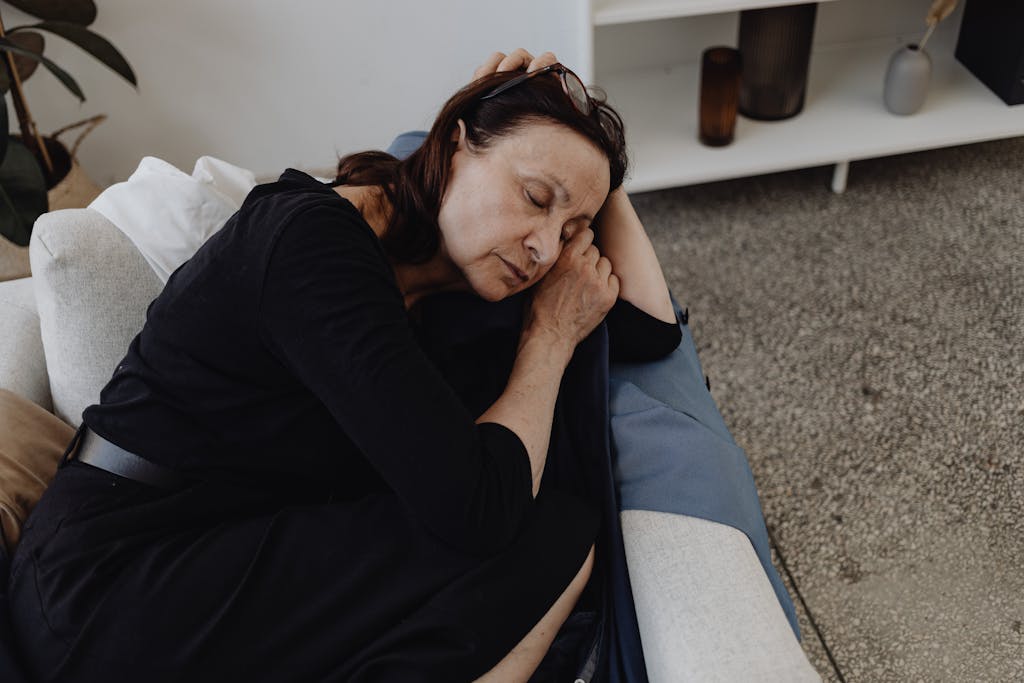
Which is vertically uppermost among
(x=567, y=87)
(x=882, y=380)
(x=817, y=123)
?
(x=567, y=87)

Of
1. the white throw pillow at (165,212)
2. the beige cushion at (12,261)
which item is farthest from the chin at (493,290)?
the beige cushion at (12,261)

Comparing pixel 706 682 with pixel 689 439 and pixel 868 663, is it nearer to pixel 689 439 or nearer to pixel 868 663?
pixel 689 439

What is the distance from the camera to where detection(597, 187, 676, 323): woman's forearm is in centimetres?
139

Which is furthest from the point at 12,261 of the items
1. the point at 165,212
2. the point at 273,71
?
the point at 165,212

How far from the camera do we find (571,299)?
1.32 metres

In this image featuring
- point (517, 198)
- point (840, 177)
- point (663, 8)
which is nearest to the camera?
point (517, 198)

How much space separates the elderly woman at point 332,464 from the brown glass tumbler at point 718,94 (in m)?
1.04

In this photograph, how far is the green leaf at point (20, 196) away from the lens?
1.76 m

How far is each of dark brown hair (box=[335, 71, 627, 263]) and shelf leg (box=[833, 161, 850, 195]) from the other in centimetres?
126

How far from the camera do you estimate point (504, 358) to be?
137cm

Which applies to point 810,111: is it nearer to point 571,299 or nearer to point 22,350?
point 571,299

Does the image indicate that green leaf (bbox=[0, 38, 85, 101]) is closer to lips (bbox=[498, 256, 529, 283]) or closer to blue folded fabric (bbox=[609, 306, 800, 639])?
lips (bbox=[498, 256, 529, 283])

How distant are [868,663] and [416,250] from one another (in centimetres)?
92

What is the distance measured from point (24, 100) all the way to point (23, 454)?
1.11 meters
